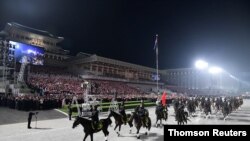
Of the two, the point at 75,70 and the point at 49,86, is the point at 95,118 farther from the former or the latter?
the point at 75,70

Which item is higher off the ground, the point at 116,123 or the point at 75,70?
the point at 75,70

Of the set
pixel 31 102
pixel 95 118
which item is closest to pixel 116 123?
pixel 95 118

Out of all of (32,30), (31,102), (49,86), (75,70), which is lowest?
(31,102)

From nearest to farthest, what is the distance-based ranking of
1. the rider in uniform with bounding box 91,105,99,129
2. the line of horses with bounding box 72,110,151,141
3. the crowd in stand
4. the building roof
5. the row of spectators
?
the line of horses with bounding box 72,110,151,141
the rider in uniform with bounding box 91,105,99,129
the row of spectators
the crowd in stand
the building roof

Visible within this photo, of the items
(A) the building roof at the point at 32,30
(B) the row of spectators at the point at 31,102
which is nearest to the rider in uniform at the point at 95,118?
(B) the row of spectators at the point at 31,102

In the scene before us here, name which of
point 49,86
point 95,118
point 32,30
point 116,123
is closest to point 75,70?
point 32,30

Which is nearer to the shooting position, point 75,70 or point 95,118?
point 95,118

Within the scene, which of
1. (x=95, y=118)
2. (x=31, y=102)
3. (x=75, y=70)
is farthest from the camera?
(x=75, y=70)

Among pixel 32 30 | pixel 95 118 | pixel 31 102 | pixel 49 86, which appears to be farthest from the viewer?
pixel 32 30

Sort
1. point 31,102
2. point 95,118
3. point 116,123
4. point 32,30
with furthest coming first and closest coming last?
point 32,30 → point 31,102 → point 116,123 → point 95,118

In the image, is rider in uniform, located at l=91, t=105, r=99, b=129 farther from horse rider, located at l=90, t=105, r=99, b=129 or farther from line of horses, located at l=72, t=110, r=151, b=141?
line of horses, located at l=72, t=110, r=151, b=141

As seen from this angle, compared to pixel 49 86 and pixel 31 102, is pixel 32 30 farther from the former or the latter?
pixel 31 102

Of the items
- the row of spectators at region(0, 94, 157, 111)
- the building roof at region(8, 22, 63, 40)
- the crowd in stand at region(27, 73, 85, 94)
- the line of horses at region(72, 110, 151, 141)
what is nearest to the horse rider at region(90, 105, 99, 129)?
the line of horses at region(72, 110, 151, 141)

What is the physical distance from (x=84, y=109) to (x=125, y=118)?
908cm
